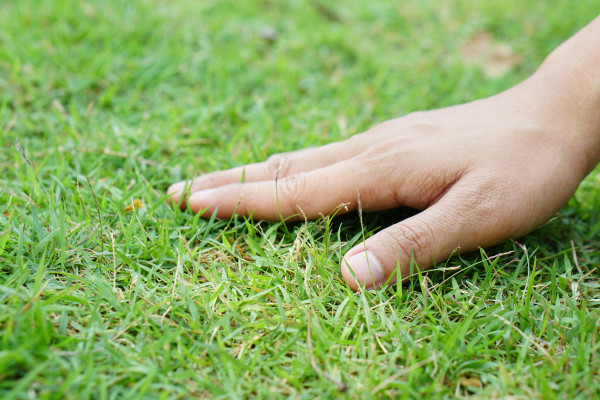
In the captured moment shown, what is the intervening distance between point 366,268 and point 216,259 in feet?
1.83

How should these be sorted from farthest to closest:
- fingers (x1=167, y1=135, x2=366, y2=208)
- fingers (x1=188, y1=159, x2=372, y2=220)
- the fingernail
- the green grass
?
fingers (x1=167, y1=135, x2=366, y2=208) < fingers (x1=188, y1=159, x2=372, y2=220) < the fingernail < the green grass

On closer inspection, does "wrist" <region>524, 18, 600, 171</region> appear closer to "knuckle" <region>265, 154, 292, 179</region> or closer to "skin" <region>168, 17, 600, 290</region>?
"skin" <region>168, 17, 600, 290</region>

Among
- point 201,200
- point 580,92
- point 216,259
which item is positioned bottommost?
point 216,259

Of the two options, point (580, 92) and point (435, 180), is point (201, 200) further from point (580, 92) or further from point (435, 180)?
point (580, 92)

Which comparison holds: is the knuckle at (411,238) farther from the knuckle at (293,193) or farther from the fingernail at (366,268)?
the knuckle at (293,193)

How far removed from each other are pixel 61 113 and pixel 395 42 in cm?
232

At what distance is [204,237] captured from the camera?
5.91 feet

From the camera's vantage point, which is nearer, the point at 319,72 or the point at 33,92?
the point at 33,92

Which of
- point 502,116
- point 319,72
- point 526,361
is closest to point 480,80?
point 319,72

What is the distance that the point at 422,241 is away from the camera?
1588 millimetres

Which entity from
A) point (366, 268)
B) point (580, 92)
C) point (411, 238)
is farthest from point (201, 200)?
point (580, 92)

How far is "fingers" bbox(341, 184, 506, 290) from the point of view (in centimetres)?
155

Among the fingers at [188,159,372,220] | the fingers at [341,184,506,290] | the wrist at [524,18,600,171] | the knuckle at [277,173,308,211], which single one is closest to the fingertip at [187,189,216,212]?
the fingers at [188,159,372,220]

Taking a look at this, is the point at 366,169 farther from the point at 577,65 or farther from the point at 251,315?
the point at 577,65
